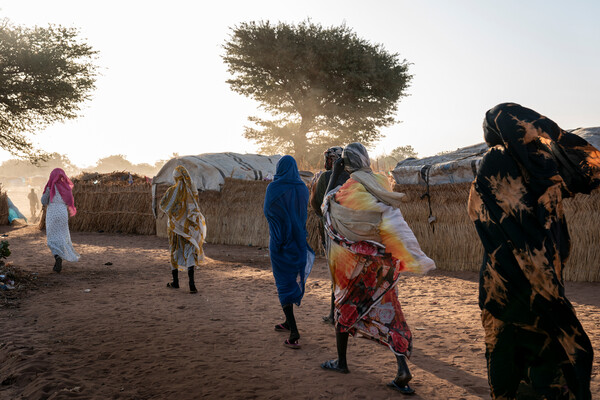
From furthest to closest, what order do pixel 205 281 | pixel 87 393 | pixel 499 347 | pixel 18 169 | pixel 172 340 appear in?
pixel 18 169, pixel 205 281, pixel 172 340, pixel 87 393, pixel 499 347

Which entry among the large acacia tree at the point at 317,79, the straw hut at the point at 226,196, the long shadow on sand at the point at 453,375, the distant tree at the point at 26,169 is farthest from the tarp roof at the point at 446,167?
the distant tree at the point at 26,169

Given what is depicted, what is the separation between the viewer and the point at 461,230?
26.3ft

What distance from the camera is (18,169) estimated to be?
10100 centimetres

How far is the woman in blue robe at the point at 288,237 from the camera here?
4.35m

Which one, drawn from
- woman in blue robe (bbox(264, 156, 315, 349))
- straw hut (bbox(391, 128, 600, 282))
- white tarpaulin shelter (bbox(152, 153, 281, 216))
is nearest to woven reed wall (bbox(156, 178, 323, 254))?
white tarpaulin shelter (bbox(152, 153, 281, 216))

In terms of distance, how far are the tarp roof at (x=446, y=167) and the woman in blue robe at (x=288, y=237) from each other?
390cm

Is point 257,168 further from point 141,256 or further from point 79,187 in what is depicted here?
point 79,187

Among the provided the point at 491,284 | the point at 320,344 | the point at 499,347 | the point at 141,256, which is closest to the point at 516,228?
the point at 491,284

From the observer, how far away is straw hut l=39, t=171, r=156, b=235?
15.7m

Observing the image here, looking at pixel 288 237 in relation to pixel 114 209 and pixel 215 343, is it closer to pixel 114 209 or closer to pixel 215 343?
pixel 215 343

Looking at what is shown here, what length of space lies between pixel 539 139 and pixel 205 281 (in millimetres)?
6180

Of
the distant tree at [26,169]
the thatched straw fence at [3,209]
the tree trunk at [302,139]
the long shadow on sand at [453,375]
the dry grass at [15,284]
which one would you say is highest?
the distant tree at [26,169]

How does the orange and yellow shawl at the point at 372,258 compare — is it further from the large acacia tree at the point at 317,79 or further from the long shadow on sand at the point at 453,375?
the large acacia tree at the point at 317,79

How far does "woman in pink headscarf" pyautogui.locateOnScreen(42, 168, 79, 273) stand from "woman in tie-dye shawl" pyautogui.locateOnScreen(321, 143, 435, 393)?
6.21 m
